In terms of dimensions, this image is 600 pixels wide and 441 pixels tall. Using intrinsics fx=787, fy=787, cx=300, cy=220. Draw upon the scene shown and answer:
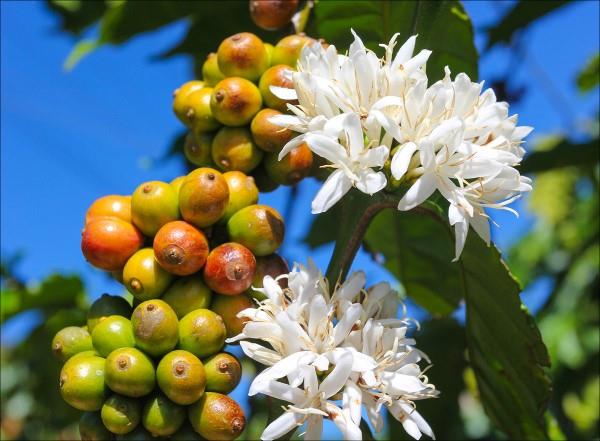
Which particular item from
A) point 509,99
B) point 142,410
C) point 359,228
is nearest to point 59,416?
point 142,410

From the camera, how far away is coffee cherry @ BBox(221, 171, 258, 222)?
1.51m

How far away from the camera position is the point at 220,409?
1353 millimetres

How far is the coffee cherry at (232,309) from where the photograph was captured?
143cm

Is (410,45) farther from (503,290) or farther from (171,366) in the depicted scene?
(171,366)

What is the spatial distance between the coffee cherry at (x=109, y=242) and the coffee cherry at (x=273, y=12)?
0.72 metres

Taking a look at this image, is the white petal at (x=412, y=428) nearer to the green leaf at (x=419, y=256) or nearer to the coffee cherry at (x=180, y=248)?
the coffee cherry at (x=180, y=248)

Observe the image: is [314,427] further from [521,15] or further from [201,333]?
[521,15]

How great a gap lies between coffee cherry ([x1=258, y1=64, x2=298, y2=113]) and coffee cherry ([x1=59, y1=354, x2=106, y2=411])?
24.3 inches

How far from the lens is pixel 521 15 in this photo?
2441 mm

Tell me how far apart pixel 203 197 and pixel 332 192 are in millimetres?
244

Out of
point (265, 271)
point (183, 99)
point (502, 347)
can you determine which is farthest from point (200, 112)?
point (502, 347)

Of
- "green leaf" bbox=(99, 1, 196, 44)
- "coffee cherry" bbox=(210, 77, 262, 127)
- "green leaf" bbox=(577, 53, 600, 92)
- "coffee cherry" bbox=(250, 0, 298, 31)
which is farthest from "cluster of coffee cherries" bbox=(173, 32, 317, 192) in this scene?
"green leaf" bbox=(577, 53, 600, 92)

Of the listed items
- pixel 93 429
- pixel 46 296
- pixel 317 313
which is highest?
pixel 317 313

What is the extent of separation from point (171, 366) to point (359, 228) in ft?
1.44
